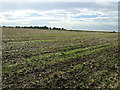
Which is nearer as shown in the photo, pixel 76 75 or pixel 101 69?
pixel 76 75

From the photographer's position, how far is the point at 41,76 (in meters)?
9.34

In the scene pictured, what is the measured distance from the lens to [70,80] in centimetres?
871

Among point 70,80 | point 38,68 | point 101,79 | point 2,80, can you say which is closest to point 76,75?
point 70,80

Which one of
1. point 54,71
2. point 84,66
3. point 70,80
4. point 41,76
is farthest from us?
point 84,66

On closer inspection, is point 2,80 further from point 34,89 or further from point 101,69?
point 101,69

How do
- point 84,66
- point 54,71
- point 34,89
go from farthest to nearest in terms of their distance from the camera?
1. point 84,66
2. point 54,71
3. point 34,89

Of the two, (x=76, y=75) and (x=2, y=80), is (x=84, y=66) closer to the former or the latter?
(x=76, y=75)

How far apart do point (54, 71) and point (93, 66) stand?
332 cm

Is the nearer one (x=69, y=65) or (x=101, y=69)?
(x=101, y=69)

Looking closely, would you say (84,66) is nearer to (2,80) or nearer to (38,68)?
(38,68)

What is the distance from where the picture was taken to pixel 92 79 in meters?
8.93

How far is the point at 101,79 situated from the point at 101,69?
2.06 meters

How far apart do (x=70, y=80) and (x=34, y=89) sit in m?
2.23

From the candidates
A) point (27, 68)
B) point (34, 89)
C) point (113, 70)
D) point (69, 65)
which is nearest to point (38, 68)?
point (27, 68)
